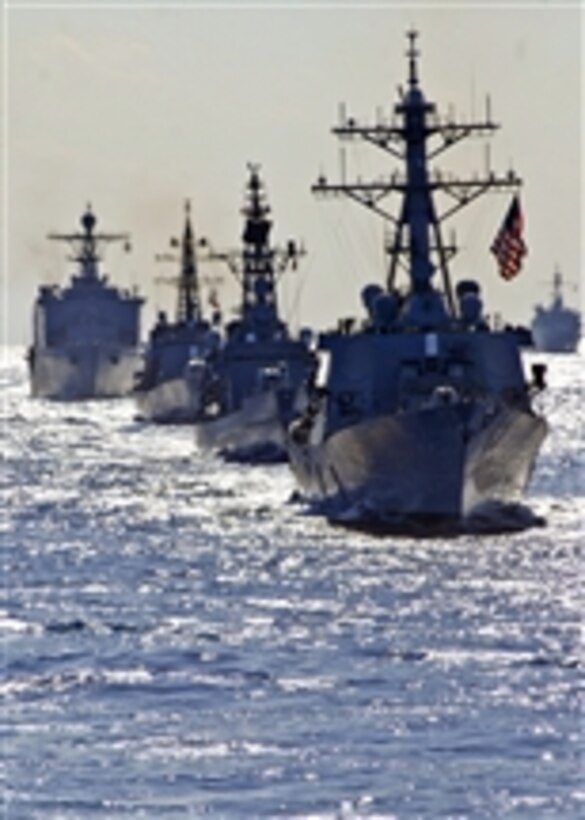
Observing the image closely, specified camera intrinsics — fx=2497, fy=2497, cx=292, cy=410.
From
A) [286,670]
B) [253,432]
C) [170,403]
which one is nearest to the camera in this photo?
[286,670]

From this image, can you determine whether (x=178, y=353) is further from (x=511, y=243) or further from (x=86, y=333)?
(x=511, y=243)

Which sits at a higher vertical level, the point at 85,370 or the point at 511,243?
the point at 511,243

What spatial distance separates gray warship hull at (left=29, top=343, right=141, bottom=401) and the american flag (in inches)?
3635

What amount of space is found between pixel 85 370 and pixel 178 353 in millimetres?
35298

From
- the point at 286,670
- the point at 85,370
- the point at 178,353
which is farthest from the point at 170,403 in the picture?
the point at 286,670

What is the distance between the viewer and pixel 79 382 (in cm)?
14262

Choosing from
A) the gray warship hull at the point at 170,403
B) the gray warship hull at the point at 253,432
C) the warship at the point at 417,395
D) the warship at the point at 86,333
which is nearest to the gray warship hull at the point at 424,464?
the warship at the point at 417,395

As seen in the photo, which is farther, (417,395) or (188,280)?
(188,280)

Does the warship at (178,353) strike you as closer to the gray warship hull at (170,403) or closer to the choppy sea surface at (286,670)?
the gray warship hull at (170,403)

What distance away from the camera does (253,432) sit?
7088 centimetres

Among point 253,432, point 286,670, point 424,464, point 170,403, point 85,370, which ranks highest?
point 85,370

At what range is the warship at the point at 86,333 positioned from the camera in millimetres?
139375

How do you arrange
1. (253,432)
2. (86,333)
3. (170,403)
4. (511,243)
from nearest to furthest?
(511,243), (253,432), (170,403), (86,333)

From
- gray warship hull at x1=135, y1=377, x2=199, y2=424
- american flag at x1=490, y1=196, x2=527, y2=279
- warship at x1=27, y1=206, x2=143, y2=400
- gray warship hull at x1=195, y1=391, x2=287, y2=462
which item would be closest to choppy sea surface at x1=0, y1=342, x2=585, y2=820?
american flag at x1=490, y1=196, x2=527, y2=279
